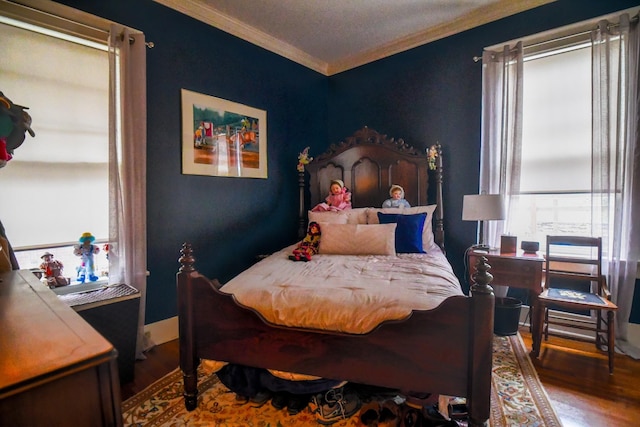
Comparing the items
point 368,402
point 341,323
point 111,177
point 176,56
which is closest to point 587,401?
point 368,402

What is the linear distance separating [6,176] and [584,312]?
4.49 m

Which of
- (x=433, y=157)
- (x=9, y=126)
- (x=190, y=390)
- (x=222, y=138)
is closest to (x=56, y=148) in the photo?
(x=9, y=126)

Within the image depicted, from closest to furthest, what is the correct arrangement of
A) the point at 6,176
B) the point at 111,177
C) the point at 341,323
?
the point at 341,323 → the point at 6,176 → the point at 111,177

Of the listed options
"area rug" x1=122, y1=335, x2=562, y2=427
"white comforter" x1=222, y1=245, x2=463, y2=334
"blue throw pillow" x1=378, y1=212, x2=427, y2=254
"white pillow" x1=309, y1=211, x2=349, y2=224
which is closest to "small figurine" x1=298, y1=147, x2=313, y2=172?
"white pillow" x1=309, y1=211, x2=349, y2=224

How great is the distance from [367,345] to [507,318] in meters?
1.78

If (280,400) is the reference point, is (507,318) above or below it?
above

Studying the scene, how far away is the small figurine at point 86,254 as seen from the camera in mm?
2262

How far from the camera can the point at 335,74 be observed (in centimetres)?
409

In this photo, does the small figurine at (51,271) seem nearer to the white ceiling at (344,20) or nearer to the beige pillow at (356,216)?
the white ceiling at (344,20)

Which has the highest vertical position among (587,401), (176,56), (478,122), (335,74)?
(335,74)

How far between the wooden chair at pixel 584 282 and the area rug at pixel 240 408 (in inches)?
21.4

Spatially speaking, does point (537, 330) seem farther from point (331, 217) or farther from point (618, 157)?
point (331, 217)

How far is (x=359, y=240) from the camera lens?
8.70ft

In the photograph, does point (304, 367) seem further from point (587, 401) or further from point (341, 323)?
point (587, 401)
